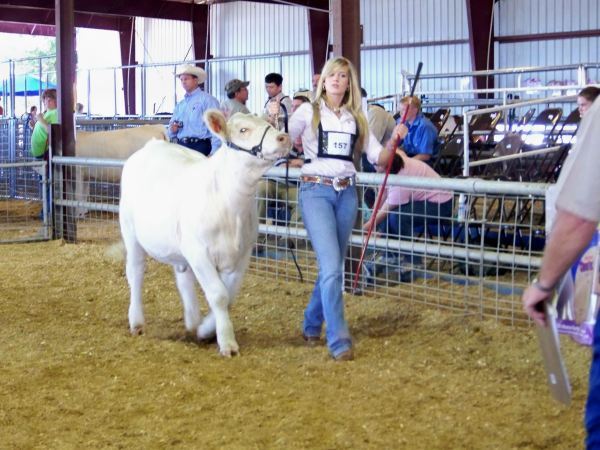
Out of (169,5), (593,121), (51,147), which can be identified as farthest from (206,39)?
(593,121)

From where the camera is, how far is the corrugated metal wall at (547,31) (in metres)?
22.8

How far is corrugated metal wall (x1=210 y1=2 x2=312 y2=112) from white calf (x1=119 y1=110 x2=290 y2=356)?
66.8 ft

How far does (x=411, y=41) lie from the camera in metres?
26.1

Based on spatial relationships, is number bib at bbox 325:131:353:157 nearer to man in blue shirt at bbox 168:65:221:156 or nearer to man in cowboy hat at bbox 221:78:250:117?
man in blue shirt at bbox 168:65:221:156

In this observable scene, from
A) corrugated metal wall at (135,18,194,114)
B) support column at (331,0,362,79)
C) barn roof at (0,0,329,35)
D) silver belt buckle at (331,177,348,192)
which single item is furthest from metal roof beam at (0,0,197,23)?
silver belt buckle at (331,177,348,192)

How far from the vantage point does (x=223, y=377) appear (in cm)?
531

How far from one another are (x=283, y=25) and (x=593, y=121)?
90.8ft

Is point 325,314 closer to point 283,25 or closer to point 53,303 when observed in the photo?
point 53,303

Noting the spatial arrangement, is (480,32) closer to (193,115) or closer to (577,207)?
(193,115)

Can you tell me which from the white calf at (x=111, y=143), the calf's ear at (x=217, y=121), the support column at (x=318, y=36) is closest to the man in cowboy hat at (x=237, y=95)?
the white calf at (x=111, y=143)

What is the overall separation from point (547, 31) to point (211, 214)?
19.6 meters

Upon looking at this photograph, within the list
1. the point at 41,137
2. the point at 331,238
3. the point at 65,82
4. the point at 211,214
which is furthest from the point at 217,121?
the point at 41,137

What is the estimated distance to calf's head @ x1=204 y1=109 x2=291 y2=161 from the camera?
5508 millimetres

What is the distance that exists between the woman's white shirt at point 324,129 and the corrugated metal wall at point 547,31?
17.8m
